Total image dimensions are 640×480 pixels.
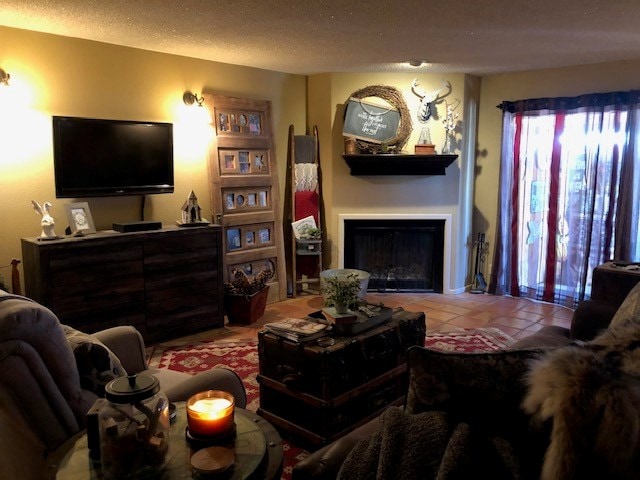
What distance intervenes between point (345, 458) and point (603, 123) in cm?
438

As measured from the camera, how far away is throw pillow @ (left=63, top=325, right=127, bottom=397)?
5.71 feet

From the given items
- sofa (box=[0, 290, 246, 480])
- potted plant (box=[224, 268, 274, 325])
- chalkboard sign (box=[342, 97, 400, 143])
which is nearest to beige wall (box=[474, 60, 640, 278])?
chalkboard sign (box=[342, 97, 400, 143])

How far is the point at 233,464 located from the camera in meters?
1.42

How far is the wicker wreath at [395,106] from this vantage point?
5.19 metres

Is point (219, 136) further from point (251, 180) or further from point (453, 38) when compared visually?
point (453, 38)

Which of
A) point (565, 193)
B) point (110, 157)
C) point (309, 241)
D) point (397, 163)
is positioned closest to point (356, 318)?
point (110, 157)

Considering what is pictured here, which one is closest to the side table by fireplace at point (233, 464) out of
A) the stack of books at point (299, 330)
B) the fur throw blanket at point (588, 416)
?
Answer: the fur throw blanket at point (588, 416)

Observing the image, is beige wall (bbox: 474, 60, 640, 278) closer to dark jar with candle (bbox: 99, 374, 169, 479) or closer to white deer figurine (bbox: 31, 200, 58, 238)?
white deer figurine (bbox: 31, 200, 58, 238)

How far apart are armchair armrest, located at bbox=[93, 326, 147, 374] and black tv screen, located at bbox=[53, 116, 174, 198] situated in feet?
5.70

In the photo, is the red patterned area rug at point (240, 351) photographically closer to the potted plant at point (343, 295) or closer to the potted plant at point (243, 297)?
the potted plant at point (243, 297)

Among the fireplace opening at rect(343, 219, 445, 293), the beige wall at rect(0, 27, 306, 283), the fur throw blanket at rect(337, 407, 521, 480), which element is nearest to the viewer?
the fur throw blanket at rect(337, 407, 521, 480)

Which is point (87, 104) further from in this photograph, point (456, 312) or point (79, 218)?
point (456, 312)

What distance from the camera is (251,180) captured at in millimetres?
4941

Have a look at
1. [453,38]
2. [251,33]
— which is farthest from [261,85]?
[453,38]
